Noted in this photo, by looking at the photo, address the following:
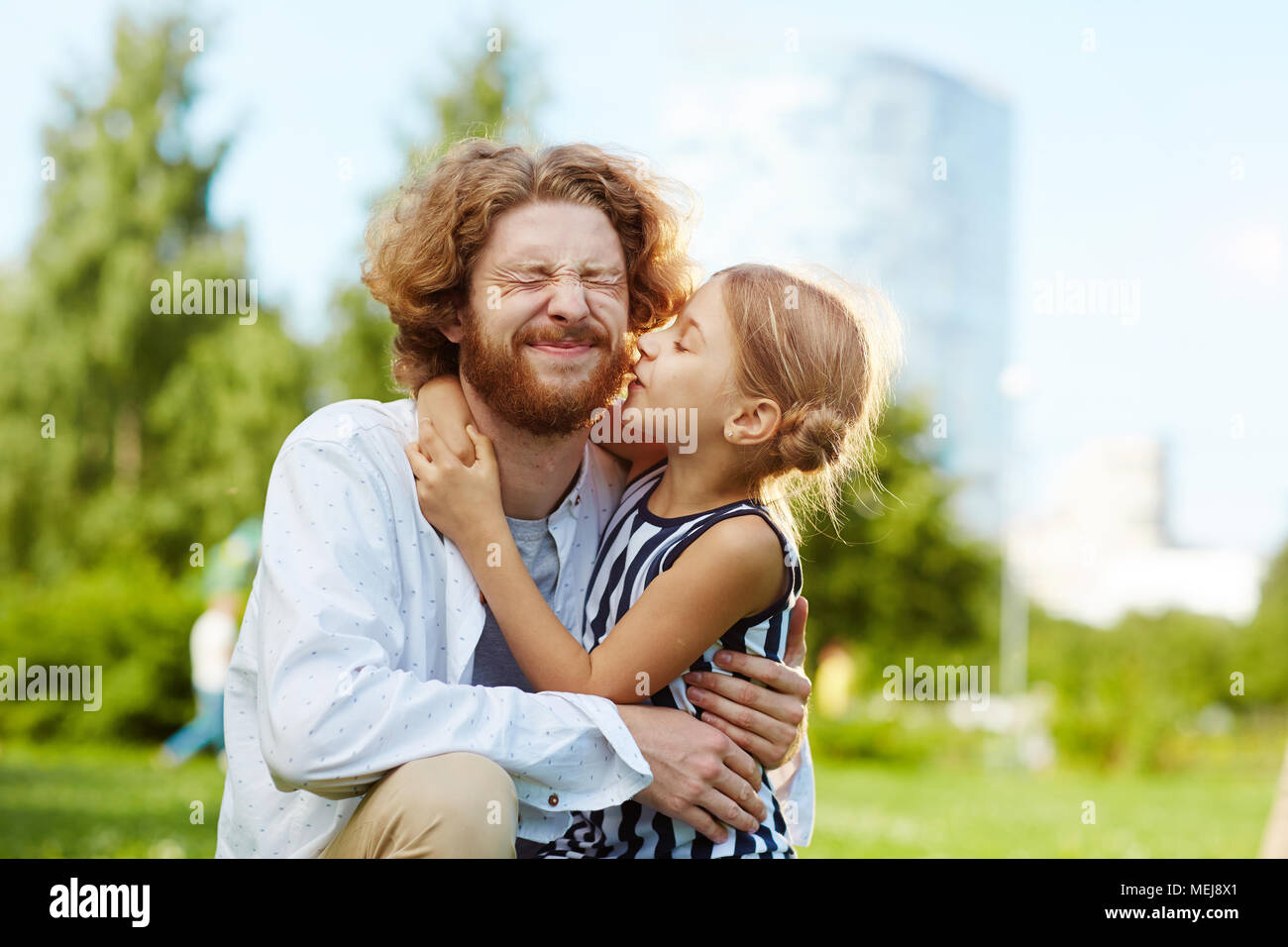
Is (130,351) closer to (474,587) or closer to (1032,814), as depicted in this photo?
(1032,814)

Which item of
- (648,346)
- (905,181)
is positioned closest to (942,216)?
(905,181)

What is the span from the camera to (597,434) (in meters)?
3.17

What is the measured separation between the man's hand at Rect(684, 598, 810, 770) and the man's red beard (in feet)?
2.16

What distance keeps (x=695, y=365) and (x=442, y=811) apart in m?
1.23

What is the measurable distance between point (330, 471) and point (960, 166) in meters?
46.5

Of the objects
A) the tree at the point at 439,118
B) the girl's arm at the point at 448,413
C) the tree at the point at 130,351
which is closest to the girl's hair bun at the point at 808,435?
the girl's arm at the point at 448,413

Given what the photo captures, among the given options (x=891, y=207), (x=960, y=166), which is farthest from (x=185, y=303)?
(x=960, y=166)

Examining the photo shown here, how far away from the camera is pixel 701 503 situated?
2891 millimetres

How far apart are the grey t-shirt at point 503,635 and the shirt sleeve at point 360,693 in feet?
0.68

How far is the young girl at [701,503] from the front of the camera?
2.61 metres

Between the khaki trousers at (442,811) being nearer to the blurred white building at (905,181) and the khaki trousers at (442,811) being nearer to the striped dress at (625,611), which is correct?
the striped dress at (625,611)

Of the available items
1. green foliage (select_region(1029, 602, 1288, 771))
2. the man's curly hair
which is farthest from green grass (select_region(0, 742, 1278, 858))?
the man's curly hair
